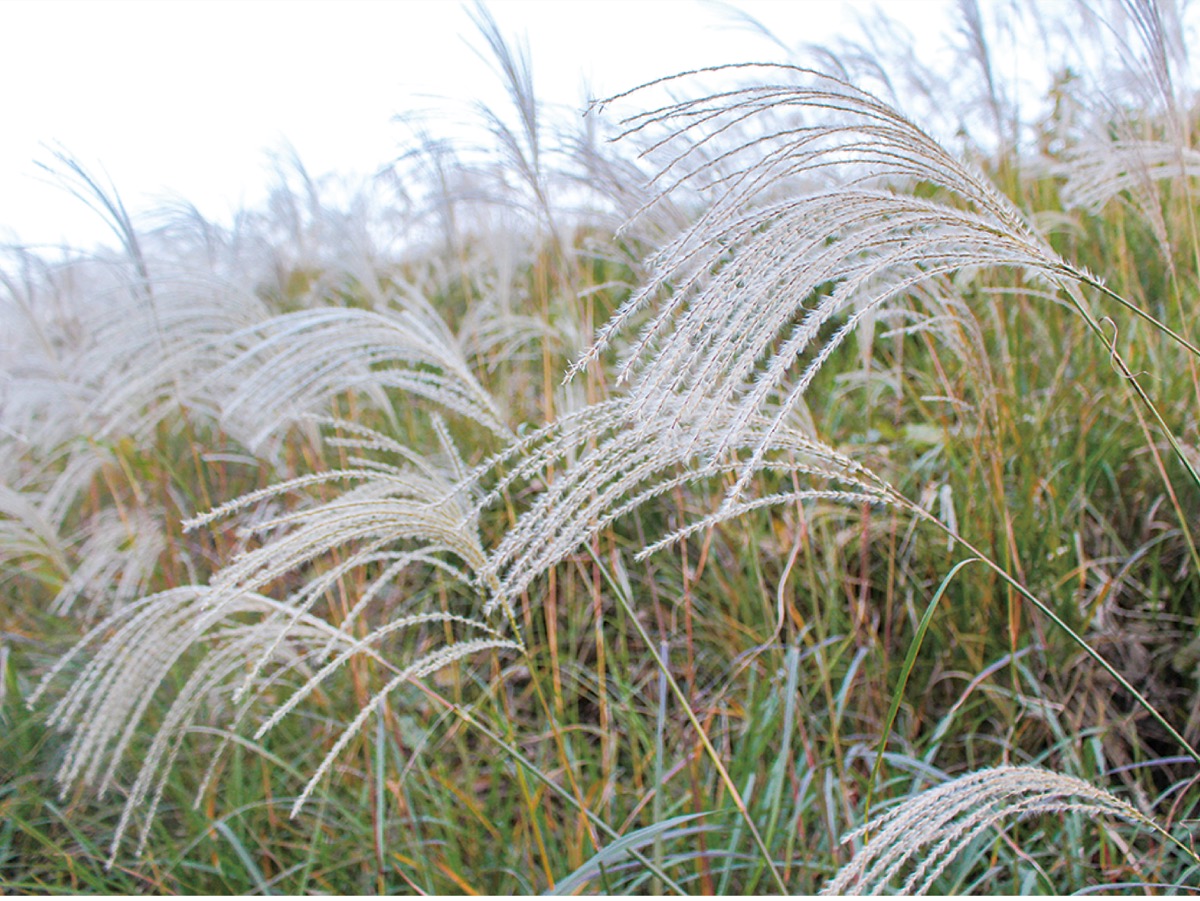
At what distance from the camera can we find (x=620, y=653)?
91.5 inches

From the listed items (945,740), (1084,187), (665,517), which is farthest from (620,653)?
(1084,187)

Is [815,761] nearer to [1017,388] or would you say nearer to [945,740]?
[945,740]

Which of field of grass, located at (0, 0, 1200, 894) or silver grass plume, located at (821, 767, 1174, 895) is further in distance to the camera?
field of grass, located at (0, 0, 1200, 894)

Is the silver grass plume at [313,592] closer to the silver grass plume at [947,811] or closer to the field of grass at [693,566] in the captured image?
the field of grass at [693,566]

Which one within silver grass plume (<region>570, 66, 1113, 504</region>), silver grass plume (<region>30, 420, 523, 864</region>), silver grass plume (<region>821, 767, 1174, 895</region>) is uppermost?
silver grass plume (<region>570, 66, 1113, 504</region>)

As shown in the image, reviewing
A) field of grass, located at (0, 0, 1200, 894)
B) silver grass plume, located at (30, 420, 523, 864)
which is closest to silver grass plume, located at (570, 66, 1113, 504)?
field of grass, located at (0, 0, 1200, 894)

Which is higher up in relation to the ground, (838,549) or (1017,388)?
(1017,388)

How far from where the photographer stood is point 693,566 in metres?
2.52

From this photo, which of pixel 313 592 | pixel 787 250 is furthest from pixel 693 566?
pixel 787 250

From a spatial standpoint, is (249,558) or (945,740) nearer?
(249,558)

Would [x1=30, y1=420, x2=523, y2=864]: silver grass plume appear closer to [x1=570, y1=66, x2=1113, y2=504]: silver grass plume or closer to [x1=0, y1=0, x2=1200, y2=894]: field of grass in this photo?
[x1=0, y1=0, x2=1200, y2=894]: field of grass

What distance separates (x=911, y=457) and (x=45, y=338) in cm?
306

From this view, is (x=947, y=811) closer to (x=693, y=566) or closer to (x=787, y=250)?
(x=787, y=250)

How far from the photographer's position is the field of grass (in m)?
0.99
